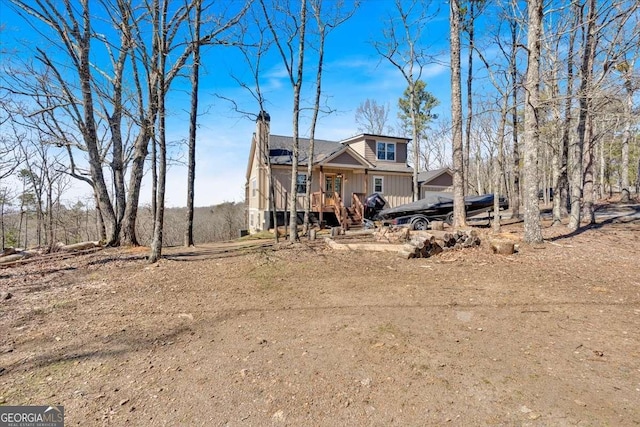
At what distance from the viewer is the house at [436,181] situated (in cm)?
2155

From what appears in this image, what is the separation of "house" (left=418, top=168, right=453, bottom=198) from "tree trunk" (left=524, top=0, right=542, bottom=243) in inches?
547

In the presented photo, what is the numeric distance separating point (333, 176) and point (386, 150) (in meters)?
4.37

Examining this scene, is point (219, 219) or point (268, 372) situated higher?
point (219, 219)

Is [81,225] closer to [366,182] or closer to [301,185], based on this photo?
[301,185]

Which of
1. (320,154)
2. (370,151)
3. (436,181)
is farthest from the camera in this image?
(436,181)

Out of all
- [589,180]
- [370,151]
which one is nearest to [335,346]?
[589,180]

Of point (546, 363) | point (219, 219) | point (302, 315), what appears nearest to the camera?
point (546, 363)

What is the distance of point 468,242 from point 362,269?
3056 mm

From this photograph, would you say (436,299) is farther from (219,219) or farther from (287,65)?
(219,219)

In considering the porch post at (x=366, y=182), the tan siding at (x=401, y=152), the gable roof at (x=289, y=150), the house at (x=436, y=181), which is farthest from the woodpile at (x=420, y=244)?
the house at (x=436, y=181)

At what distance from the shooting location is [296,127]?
995 cm

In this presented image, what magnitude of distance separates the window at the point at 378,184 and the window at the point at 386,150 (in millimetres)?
1444

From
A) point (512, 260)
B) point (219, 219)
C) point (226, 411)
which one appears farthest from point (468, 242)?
point (219, 219)

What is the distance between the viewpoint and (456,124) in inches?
392
